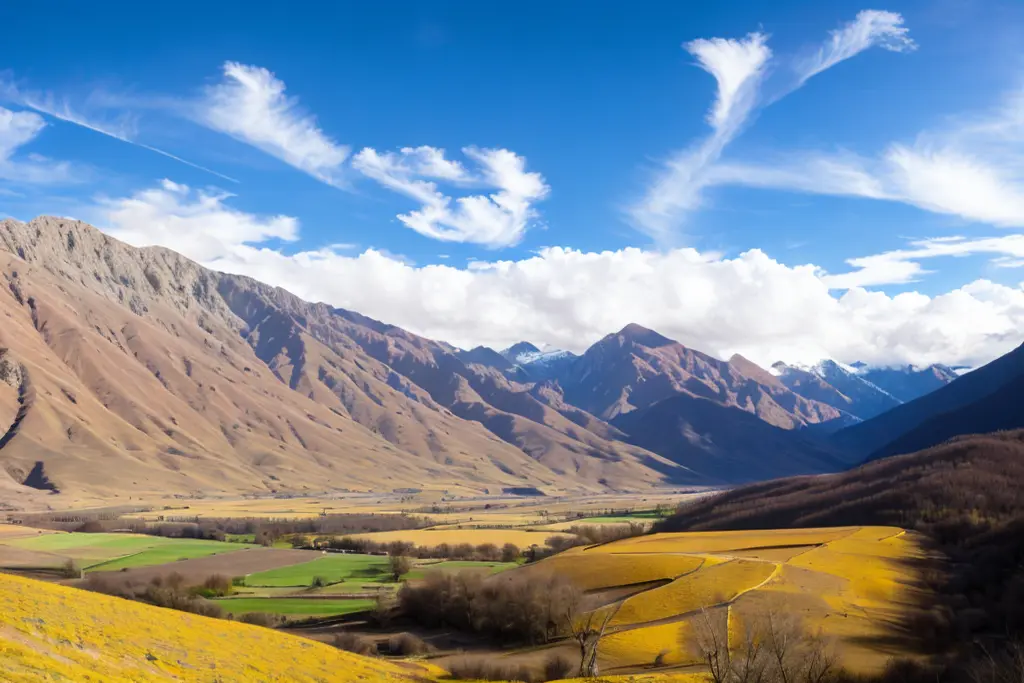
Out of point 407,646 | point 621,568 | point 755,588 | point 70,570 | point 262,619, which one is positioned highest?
point 70,570

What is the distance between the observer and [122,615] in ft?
131

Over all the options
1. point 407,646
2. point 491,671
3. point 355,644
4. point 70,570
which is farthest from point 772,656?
point 70,570

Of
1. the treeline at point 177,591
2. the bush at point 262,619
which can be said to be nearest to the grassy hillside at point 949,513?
the bush at point 262,619

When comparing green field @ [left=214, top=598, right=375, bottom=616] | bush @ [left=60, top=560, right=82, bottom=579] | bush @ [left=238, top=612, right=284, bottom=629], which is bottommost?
green field @ [left=214, top=598, right=375, bottom=616]

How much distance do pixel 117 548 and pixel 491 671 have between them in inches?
5279

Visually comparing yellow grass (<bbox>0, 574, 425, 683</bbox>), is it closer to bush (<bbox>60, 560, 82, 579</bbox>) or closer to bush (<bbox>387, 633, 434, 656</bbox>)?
bush (<bbox>387, 633, 434, 656</bbox>)

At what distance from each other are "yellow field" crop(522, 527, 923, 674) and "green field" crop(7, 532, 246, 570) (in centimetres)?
8655

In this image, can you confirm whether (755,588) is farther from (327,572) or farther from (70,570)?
(70,570)

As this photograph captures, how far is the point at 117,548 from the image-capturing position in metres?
171

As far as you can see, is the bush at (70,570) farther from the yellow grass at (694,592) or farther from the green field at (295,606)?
the yellow grass at (694,592)

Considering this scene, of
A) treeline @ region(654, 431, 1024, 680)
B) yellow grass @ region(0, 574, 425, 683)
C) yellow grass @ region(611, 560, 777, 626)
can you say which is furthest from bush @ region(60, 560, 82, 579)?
treeline @ region(654, 431, 1024, 680)

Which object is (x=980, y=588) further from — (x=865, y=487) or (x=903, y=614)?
(x=865, y=487)

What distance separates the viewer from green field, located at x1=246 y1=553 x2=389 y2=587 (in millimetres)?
135500

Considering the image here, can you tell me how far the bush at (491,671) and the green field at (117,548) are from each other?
326 ft
